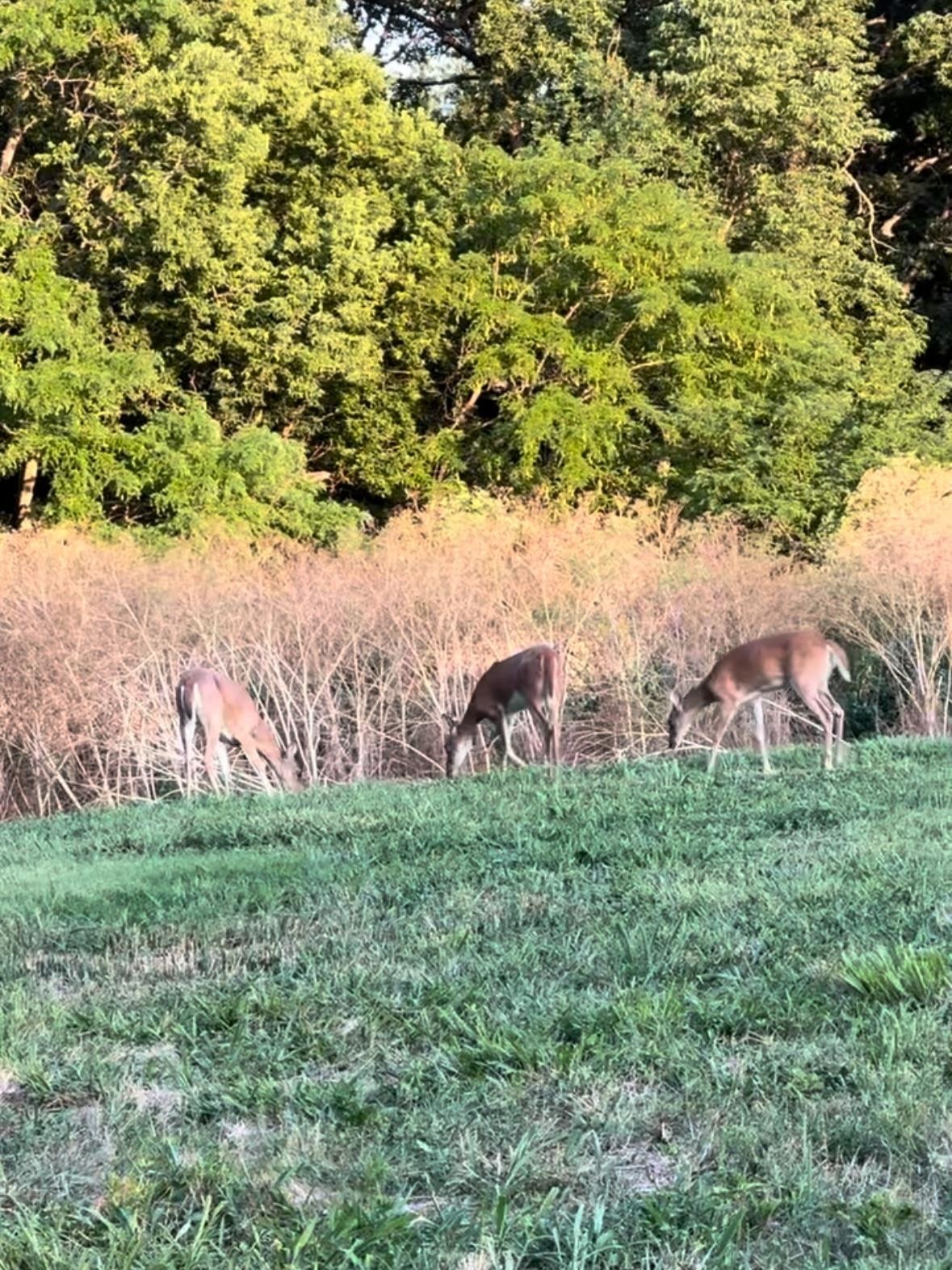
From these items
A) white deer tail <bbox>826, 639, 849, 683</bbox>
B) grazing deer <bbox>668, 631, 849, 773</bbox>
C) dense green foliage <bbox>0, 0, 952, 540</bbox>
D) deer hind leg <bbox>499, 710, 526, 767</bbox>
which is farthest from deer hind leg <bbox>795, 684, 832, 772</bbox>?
dense green foliage <bbox>0, 0, 952, 540</bbox>

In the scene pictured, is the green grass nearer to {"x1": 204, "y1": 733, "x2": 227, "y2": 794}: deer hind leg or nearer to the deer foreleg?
{"x1": 204, "y1": 733, "x2": 227, "y2": 794}: deer hind leg

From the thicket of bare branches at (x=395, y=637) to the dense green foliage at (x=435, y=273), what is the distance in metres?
7.31

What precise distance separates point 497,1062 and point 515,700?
7.51m

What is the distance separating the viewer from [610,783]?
8.20 meters

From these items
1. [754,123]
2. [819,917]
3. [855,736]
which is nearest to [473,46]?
[754,123]

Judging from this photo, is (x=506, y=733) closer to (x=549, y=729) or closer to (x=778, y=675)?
(x=549, y=729)

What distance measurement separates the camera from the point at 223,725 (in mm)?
10578

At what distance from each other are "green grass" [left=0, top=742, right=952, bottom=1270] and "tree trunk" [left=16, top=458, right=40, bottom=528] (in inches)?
707

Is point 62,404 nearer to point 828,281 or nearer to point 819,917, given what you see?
point 828,281

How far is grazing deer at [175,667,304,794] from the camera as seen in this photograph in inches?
409

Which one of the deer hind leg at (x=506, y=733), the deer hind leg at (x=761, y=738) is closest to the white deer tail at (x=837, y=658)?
the deer hind leg at (x=761, y=738)

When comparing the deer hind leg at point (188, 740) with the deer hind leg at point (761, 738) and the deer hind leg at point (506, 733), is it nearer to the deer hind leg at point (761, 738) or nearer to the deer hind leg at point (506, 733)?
the deer hind leg at point (506, 733)

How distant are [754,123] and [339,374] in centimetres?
962

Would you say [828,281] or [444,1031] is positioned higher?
[828,281]
